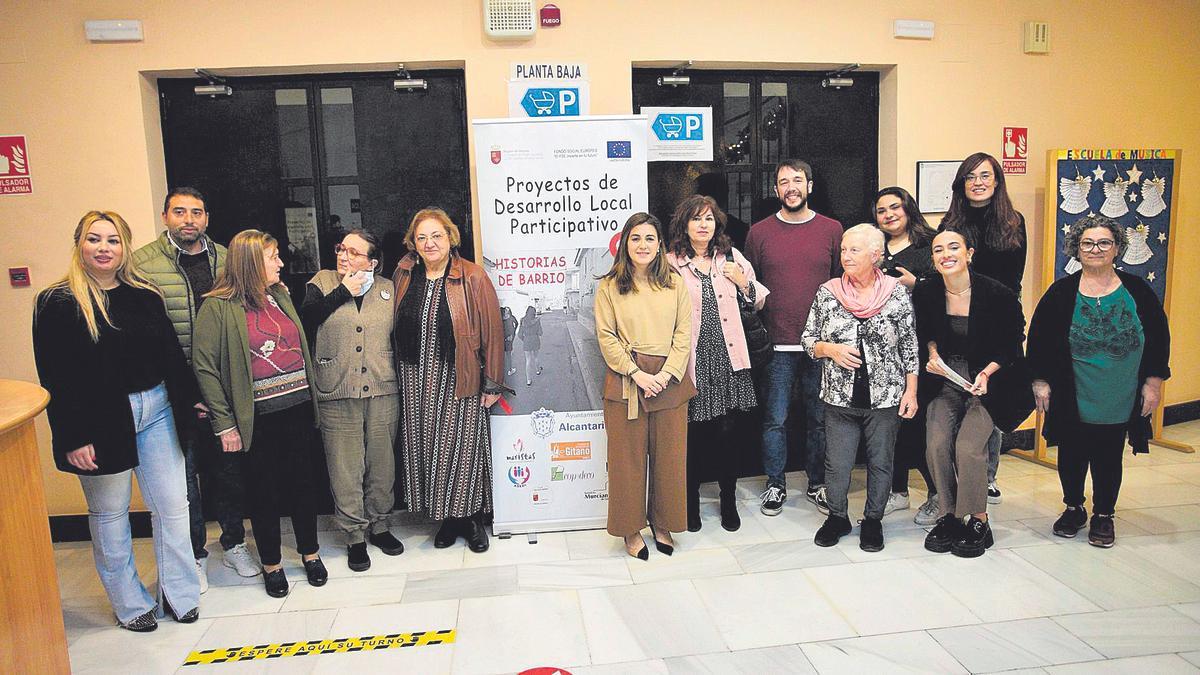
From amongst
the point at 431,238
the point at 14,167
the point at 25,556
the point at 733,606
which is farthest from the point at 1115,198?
the point at 14,167

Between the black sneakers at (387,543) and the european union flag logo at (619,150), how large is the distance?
7.05 ft

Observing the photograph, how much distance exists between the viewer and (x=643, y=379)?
3.30m

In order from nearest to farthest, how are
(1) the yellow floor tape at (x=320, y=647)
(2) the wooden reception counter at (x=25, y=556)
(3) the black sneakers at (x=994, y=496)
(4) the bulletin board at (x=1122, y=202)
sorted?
1. (2) the wooden reception counter at (x=25, y=556)
2. (1) the yellow floor tape at (x=320, y=647)
3. (3) the black sneakers at (x=994, y=496)
4. (4) the bulletin board at (x=1122, y=202)

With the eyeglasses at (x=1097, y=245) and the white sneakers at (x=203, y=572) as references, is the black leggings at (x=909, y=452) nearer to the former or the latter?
the eyeglasses at (x=1097, y=245)

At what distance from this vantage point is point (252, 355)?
122 inches

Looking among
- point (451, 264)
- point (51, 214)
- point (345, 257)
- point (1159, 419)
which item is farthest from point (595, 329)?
point (1159, 419)

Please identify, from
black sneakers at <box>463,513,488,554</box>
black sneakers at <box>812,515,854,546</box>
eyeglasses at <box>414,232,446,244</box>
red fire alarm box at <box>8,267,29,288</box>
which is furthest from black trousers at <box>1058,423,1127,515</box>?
red fire alarm box at <box>8,267,29,288</box>

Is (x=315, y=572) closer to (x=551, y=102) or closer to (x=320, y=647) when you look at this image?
(x=320, y=647)

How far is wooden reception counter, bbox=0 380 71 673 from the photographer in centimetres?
204

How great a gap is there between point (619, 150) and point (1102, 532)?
2.87 m

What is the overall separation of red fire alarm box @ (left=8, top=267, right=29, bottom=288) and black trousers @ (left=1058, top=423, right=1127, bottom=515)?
5220 millimetres

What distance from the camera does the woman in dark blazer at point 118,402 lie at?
267 centimetres

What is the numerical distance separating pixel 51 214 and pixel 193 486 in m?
1.68

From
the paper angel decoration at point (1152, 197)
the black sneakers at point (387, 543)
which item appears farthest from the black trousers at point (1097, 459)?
the black sneakers at point (387, 543)
